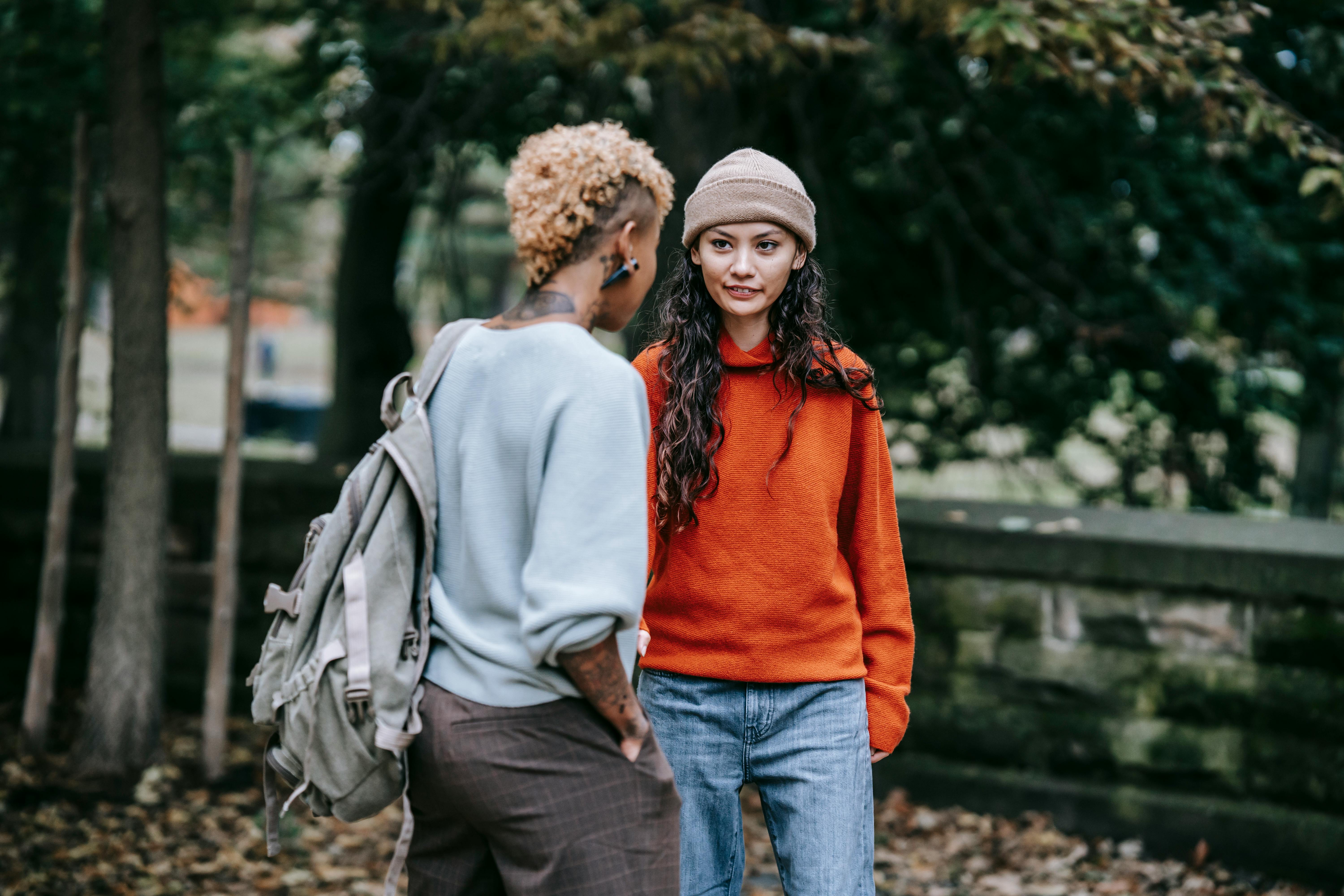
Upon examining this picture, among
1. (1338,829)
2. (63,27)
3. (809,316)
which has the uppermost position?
(63,27)

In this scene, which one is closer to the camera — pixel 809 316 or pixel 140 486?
pixel 809 316

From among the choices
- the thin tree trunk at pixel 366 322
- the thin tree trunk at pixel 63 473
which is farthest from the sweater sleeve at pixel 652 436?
the thin tree trunk at pixel 366 322

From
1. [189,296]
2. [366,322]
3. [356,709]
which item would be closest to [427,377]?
[356,709]

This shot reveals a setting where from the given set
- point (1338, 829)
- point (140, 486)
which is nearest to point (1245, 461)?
point (1338, 829)

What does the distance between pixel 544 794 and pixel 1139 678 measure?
297cm

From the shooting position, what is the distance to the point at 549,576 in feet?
5.07

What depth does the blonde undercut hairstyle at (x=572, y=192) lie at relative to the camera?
1655mm

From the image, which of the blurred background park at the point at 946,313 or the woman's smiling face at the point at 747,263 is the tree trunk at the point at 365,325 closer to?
the blurred background park at the point at 946,313

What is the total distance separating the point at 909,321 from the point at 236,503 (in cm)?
367

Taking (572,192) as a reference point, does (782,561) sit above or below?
below

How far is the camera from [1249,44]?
17.2ft

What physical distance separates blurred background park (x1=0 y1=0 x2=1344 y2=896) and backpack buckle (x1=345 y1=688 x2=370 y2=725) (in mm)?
2287

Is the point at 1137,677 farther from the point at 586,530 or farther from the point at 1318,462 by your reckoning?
the point at 586,530

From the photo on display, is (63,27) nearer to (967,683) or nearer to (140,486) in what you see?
(140,486)
